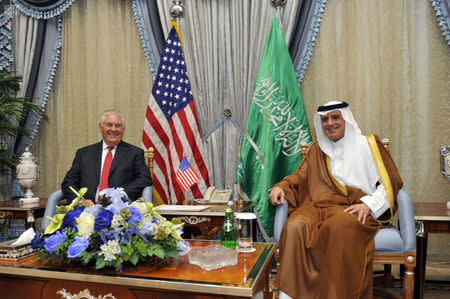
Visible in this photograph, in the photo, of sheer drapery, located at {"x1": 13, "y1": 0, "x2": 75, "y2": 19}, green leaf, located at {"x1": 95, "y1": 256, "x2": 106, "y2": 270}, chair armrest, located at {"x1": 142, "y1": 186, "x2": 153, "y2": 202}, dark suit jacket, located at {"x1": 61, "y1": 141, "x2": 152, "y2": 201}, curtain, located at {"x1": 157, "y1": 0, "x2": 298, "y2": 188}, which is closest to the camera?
green leaf, located at {"x1": 95, "y1": 256, "x2": 106, "y2": 270}

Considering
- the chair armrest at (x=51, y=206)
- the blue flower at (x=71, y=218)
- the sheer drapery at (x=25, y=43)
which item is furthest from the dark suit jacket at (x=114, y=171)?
the sheer drapery at (x=25, y=43)

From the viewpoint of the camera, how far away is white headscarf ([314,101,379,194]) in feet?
9.64

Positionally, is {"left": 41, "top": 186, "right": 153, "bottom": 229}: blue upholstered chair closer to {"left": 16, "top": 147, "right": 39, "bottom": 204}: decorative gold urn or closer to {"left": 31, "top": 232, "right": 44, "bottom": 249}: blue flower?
{"left": 16, "top": 147, "right": 39, "bottom": 204}: decorative gold urn

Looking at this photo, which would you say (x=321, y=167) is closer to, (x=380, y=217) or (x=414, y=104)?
(x=380, y=217)

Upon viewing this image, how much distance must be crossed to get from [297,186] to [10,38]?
3.93 m

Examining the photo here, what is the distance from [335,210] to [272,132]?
113cm

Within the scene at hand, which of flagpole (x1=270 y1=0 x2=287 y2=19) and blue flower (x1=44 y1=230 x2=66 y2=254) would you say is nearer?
blue flower (x1=44 y1=230 x2=66 y2=254)

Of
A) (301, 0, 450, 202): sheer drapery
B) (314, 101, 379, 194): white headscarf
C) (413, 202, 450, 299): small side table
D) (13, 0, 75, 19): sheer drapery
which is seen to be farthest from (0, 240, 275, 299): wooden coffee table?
(13, 0, 75, 19): sheer drapery

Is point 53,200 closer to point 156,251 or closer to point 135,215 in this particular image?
point 135,215

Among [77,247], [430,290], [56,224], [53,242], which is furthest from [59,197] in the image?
[430,290]

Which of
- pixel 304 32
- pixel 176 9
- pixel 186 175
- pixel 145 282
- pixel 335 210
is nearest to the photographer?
pixel 145 282

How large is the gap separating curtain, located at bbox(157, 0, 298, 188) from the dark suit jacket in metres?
0.88

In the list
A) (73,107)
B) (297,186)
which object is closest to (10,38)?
(73,107)

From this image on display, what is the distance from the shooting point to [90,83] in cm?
457
